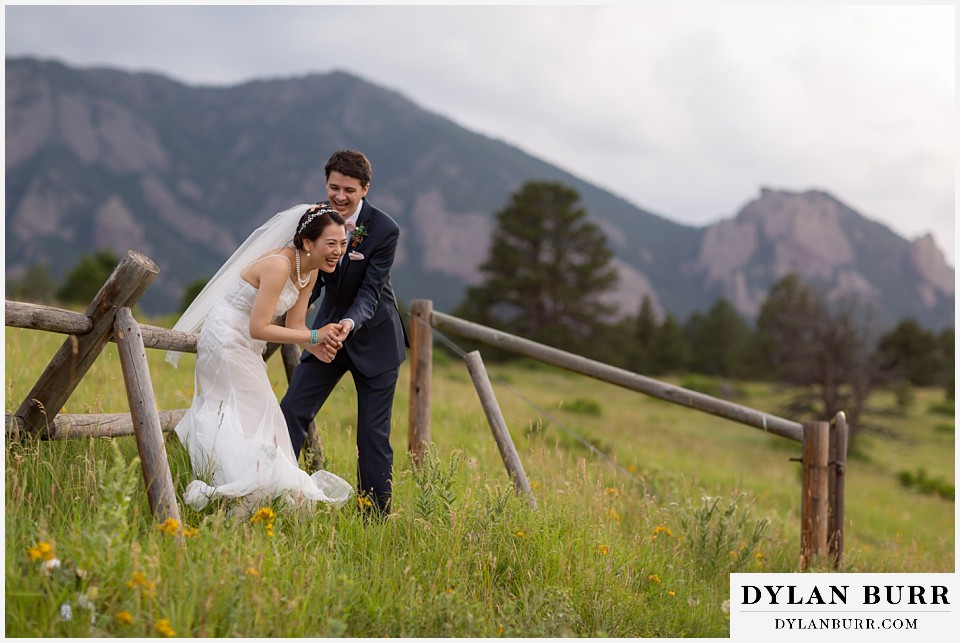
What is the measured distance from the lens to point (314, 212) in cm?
427

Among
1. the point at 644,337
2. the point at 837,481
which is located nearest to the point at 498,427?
the point at 837,481

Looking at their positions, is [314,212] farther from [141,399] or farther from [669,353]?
[669,353]

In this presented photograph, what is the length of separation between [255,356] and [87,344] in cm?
86

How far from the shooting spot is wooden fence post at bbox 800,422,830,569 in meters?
5.79

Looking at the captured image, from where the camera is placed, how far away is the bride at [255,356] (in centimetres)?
399

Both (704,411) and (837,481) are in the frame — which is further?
(837,481)

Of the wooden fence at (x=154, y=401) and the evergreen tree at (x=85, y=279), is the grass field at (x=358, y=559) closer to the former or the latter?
the wooden fence at (x=154, y=401)

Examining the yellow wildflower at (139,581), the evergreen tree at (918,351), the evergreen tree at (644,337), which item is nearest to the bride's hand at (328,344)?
the yellow wildflower at (139,581)

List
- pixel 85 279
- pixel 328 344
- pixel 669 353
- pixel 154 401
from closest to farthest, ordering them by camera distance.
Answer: pixel 154 401
pixel 328 344
pixel 85 279
pixel 669 353

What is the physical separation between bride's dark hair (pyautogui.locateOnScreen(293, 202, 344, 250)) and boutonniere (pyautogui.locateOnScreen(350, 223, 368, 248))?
22 centimetres

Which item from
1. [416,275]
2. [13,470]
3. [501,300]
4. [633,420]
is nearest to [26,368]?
[13,470]

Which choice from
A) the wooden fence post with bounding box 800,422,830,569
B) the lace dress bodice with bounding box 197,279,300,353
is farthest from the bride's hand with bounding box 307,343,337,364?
the wooden fence post with bounding box 800,422,830,569

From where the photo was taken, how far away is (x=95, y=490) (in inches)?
143

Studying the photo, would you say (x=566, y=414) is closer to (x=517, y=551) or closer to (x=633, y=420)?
(x=633, y=420)
